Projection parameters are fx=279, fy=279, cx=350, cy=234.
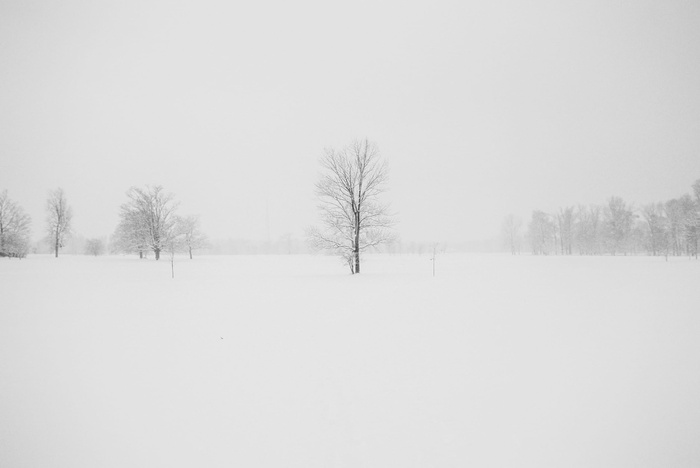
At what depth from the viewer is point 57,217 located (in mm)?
39250

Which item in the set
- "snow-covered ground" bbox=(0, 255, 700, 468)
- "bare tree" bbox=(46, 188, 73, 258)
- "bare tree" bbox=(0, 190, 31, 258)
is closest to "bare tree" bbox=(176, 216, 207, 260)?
"bare tree" bbox=(46, 188, 73, 258)

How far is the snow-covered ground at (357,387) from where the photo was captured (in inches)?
166

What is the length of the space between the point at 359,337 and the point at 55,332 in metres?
9.89

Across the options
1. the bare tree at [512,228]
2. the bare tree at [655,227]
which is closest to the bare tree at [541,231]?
the bare tree at [512,228]

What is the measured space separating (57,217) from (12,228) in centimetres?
539

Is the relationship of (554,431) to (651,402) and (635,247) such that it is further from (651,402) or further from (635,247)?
(635,247)

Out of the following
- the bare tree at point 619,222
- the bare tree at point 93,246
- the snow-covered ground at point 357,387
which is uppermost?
the bare tree at point 619,222

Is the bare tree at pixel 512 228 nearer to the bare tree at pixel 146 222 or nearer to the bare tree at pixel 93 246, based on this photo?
the bare tree at pixel 146 222

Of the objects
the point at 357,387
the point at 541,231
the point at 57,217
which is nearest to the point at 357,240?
the point at 357,387

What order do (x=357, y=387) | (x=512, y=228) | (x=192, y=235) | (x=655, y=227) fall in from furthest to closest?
1. (x=512, y=228)
2. (x=655, y=227)
3. (x=192, y=235)
4. (x=357, y=387)

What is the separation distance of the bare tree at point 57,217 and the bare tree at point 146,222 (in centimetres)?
663

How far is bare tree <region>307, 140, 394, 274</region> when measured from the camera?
23062mm

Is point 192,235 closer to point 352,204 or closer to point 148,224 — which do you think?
point 148,224

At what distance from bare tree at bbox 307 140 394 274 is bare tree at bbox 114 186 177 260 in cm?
2792
